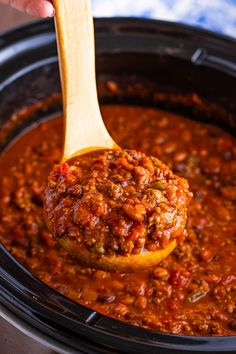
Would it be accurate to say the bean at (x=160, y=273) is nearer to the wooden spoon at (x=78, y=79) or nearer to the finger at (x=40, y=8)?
the wooden spoon at (x=78, y=79)

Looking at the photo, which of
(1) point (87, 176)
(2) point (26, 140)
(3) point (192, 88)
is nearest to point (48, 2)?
(1) point (87, 176)

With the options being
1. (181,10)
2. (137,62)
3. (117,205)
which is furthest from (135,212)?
(181,10)

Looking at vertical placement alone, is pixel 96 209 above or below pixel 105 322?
above

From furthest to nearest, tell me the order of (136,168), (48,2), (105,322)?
(48,2)
(136,168)
(105,322)

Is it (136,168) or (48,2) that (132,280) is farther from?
(48,2)

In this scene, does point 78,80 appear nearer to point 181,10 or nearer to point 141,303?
point 141,303

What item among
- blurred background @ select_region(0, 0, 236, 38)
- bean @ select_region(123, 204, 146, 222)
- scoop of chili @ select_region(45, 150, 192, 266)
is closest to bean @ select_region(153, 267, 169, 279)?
scoop of chili @ select_region(45, 150, 192, 266)
